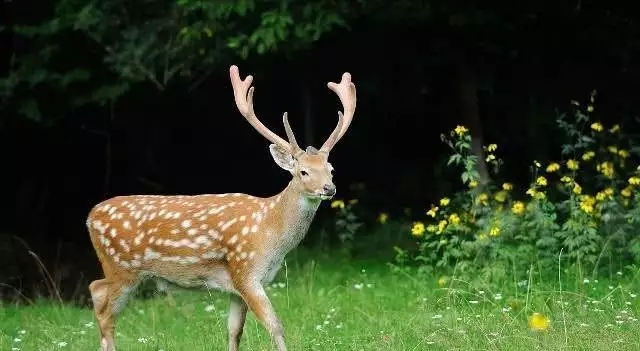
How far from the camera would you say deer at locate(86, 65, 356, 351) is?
21.2 ft

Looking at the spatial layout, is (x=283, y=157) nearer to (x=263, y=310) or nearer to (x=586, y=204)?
(x=263, y=310)

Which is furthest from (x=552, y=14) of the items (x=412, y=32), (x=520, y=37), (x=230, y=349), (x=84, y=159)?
(x=84, y=159)

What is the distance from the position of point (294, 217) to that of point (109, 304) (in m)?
1.28

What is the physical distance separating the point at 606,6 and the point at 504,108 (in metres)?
2.60

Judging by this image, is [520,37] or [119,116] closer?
[520,37]

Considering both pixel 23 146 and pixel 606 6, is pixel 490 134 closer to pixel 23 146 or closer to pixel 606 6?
pixel 606 6

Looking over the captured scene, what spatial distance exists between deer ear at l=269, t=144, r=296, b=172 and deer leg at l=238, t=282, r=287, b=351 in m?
0.66

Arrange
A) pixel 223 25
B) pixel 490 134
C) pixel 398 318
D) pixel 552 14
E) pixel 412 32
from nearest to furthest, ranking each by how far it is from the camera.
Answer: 1. pixel 398 318
2. pixel 223 25
3. pixel 552 14
4. pixel 412 32
5. pixel 490 134

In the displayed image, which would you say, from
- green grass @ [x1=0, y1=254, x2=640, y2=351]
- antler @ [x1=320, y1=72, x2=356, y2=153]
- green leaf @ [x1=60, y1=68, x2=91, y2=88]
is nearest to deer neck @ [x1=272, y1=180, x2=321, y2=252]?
antler @ [x1=320, y1=72, x2=356, y2=153]

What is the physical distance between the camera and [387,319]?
754 centimetres

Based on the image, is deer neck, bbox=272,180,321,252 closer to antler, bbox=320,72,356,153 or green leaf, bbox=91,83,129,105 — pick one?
antler, bbox=320,72,356,153

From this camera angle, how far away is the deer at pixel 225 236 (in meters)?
6.47

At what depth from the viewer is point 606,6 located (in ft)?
40.0

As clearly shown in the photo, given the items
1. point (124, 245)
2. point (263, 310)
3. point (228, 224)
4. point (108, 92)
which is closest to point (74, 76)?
point (108, 92)
